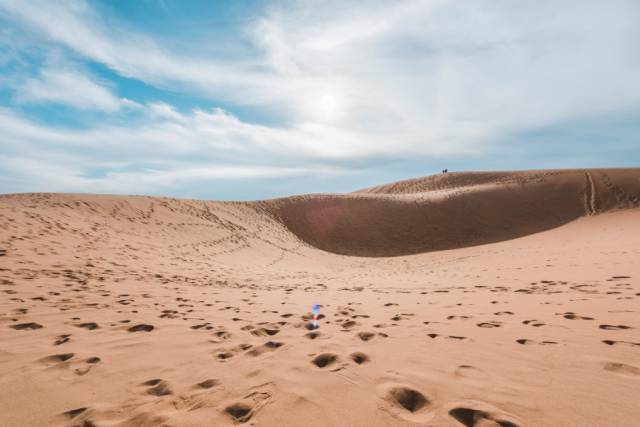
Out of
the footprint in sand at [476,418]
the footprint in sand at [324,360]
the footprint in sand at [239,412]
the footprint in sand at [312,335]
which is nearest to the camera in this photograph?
the footprint in sand at [476,418]

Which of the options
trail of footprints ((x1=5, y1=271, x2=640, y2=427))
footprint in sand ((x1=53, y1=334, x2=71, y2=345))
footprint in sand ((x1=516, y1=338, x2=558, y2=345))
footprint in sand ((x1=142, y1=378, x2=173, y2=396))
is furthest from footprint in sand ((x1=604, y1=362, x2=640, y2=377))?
footprint in sand ((x1=53, y1=334, x2=71, y2=345))

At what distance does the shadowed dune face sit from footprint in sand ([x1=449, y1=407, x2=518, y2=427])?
2003 centimetres

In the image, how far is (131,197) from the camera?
20.2m

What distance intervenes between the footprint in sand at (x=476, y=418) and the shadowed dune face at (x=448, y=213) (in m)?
20.0

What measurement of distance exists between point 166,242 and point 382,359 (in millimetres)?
13712

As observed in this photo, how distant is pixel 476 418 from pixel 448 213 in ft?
90.5

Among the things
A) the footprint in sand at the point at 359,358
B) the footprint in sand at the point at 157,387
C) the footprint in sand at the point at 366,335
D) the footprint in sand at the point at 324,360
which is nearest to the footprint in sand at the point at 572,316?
the footprint in sand at the point at 366,335

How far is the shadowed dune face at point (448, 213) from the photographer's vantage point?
2366cm

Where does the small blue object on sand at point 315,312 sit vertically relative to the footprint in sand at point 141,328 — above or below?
below

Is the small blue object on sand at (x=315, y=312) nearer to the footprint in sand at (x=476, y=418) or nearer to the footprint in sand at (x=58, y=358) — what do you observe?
the footprint in sand at (x=476, y=418)

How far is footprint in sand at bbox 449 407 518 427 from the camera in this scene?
186 centimetres

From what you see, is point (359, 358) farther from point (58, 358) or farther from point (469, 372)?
point (58, 358)

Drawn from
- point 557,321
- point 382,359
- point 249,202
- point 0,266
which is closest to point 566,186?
point 249,202

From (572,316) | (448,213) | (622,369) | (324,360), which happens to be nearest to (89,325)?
(324,360)
